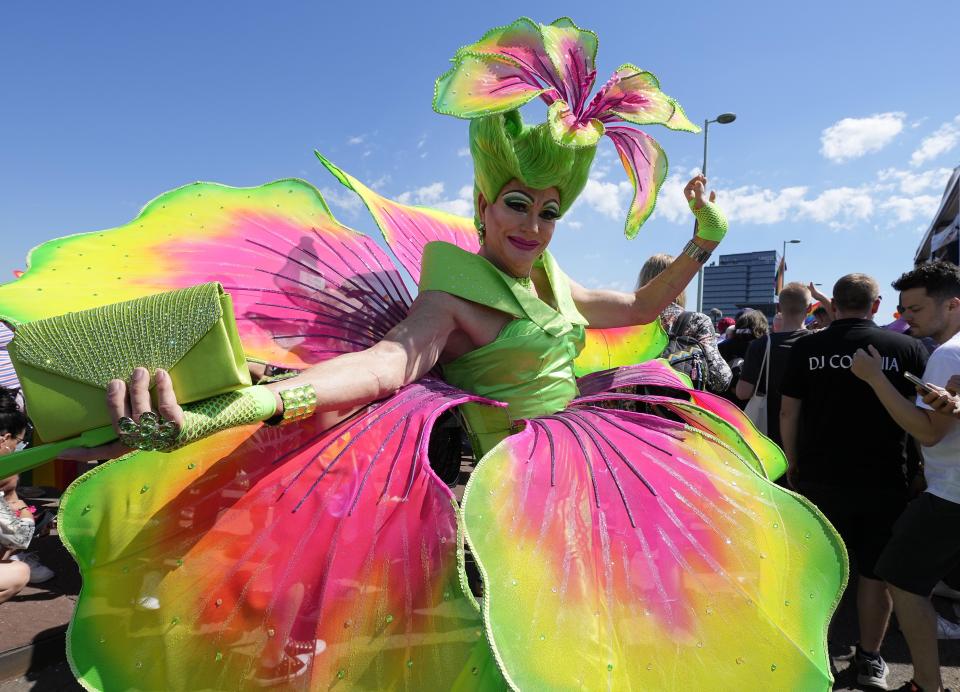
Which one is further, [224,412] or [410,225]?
[410,225]

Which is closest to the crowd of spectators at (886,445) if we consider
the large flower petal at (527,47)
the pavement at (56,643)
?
the pavement at (56,643)

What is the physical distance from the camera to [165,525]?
3.65ft

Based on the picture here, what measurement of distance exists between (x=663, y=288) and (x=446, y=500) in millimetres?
1273

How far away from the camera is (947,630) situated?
9.46 ft

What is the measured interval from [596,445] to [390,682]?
24.1 inches

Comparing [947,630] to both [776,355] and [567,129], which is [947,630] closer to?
[776,355]

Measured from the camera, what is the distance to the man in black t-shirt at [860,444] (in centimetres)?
242

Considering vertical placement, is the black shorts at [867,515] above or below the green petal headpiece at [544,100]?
below

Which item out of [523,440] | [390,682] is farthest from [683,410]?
[390,682]

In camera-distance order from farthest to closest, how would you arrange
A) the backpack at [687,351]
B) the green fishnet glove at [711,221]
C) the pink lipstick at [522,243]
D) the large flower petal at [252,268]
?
the backpack at [687,351], the green fishnet glove at [711,221], the pink lipstick at [522,243], the large flower petal at [252,268]

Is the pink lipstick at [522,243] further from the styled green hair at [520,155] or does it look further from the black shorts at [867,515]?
the black shorts at [867,515]

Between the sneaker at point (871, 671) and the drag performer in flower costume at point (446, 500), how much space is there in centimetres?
172

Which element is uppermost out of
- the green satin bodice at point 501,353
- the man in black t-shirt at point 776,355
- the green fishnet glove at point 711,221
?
the green fishnet glove at point 711,221

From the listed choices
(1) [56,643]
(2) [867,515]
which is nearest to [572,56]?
(2) [867,515]
